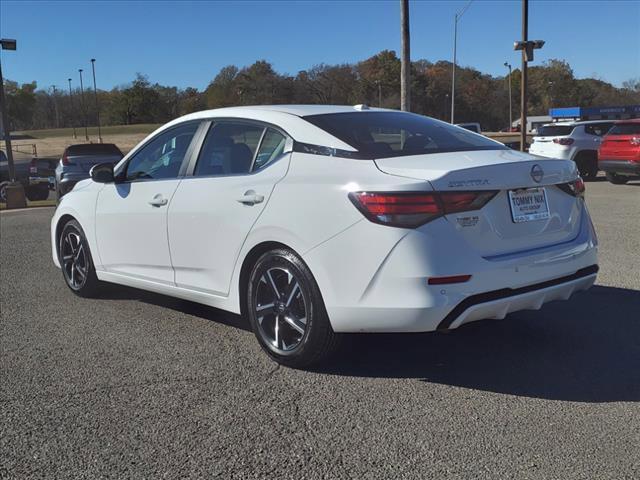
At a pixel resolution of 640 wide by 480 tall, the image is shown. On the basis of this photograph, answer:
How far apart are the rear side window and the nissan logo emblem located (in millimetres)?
16029

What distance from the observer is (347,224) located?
11.8 ft

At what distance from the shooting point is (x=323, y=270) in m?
3.72

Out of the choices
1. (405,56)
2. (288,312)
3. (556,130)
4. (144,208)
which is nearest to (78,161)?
(405,56)

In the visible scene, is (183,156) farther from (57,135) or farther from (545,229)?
(57,135)

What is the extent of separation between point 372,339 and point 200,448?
191cm

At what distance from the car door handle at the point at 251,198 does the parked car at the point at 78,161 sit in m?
12.5

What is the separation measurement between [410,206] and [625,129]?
14.5 metres

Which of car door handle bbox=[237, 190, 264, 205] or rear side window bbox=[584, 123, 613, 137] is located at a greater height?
rear side window bbox=[584, 123, 613, 137]

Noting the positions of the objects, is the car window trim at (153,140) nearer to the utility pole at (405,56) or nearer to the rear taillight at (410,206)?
the rear taillight at (410,206)

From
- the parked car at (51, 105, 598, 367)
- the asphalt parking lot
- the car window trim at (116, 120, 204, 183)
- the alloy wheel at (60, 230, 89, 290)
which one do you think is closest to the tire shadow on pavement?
the asphalt parking lot

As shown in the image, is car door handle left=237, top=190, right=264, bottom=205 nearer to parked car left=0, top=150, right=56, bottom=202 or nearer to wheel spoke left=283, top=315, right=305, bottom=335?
wheel spoke left=283, top=315, right=305, bottom=335

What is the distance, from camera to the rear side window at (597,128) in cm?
1845

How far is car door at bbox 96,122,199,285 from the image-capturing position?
193 inches

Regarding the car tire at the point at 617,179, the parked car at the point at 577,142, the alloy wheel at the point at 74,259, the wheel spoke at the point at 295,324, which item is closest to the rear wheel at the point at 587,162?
the parked car at the point at 577,142
